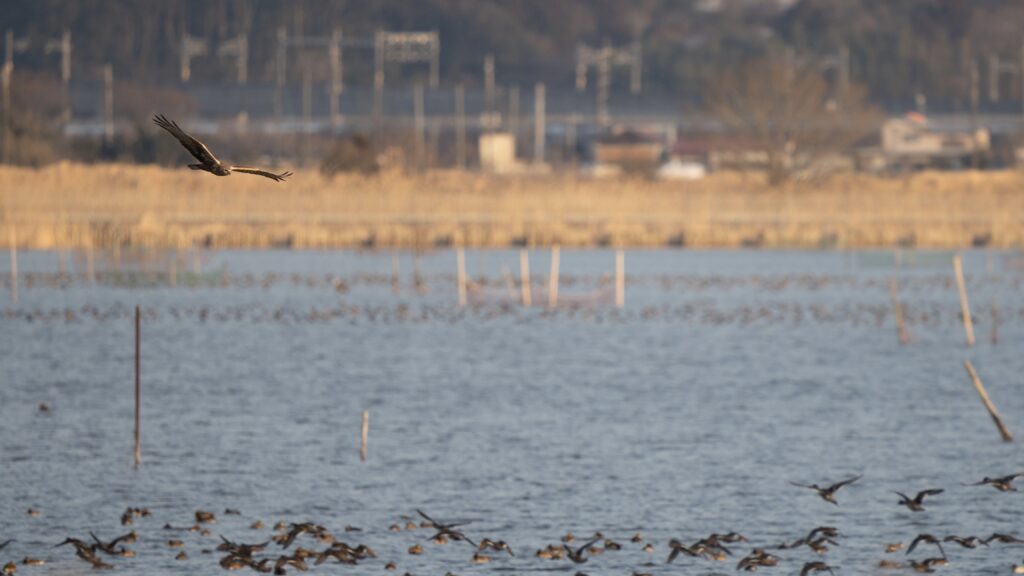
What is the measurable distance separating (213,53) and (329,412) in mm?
132507

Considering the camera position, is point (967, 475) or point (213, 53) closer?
point (967, 475)

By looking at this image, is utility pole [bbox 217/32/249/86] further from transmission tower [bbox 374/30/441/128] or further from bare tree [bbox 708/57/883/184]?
bare tree [bbox 708/57/883/184]

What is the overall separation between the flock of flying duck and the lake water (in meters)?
0.12

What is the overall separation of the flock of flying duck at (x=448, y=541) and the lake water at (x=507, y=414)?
0.12m

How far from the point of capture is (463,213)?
54094 millimetres

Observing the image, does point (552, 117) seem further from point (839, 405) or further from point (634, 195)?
point (839, 405)

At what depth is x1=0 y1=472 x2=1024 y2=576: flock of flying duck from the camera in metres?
15.9

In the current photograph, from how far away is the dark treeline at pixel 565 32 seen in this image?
140875mm

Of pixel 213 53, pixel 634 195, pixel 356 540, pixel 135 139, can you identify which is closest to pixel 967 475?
pixel 356 540

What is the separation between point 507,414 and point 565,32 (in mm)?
143474

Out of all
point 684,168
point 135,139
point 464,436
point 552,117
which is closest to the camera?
point 464,436

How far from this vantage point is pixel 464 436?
23.0 metres

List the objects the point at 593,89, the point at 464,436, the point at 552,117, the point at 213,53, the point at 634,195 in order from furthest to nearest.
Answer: the point at 213,53 < the point at 593,89 < the point at 552,117 < the point at 634,195 < the point at 464,436

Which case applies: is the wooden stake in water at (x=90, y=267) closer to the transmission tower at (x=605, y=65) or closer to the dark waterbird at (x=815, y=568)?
the dark waterbird at (x=815, y=568)
